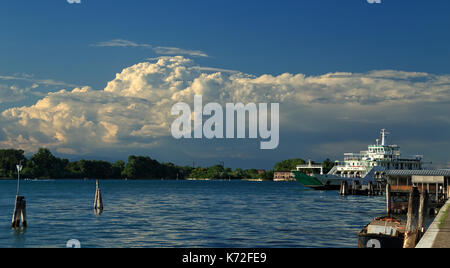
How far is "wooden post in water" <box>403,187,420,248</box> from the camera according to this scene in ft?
96.6

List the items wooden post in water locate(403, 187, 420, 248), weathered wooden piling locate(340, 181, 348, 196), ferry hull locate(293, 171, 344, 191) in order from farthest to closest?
ferry hull locate(293, 171, 344, 191) < weathered wooden piling locate(340, 181, 348, 196) < wooden post in water locate(403, 187, 420, 248)

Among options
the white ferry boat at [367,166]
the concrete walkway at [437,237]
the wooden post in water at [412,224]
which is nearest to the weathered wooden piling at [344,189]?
the white ferry boat at [367,166]

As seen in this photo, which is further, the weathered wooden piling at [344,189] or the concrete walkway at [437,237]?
the weathered wooden piling at [344,189]

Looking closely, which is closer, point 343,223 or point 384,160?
point 343,223

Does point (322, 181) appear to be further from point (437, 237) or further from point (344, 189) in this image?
point (437, 237)

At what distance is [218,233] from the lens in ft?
137

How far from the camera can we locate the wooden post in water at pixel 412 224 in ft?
96.6

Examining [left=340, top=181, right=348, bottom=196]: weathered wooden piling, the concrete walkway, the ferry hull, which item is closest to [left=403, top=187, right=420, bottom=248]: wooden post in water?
the concrete walkway

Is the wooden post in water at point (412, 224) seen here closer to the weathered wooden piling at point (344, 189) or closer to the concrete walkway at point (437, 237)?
the concrete walkway at point (437, 237)

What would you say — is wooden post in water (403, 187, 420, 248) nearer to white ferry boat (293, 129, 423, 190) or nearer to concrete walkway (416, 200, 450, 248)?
concrete walkway (416, 200, 450, 248)
